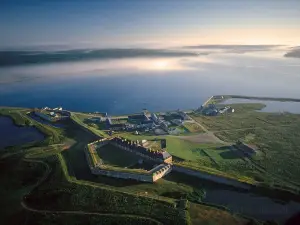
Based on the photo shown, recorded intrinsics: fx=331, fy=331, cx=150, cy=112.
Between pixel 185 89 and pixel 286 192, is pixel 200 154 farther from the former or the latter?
pixel 185 89

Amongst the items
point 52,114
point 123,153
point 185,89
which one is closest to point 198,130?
point 123,153

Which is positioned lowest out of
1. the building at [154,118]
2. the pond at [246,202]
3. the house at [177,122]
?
the pond at [246,202]

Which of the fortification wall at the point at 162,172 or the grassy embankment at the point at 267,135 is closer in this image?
the fortification wall at the point at 162,172

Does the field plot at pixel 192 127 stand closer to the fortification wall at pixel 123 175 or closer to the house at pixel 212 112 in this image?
the house at pixel 212 112

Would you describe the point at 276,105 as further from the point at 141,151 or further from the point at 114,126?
the point at 141,151

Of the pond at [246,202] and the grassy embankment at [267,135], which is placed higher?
the grassy embankment at [267,135]

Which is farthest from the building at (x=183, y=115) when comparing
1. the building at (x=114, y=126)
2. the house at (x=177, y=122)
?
the building at (x=114, y=126)
